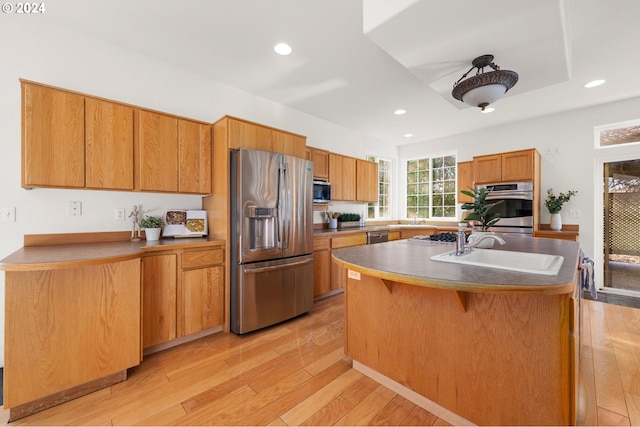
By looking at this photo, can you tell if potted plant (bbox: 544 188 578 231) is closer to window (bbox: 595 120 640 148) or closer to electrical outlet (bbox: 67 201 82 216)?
window (bbox: 595 120 640 148)

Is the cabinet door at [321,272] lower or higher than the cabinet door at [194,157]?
lower

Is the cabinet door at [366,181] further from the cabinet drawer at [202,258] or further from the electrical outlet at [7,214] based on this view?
the electrical outlet at [7,214]

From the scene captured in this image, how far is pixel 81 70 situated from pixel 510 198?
17.7 feet

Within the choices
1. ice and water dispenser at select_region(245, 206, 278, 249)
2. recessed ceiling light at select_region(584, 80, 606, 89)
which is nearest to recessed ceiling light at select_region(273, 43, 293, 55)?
ice and water dispenser at select_region(245, 206, 278, 249)

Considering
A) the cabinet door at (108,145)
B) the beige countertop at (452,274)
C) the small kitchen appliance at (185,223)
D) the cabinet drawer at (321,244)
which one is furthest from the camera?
the cabinet drawer at (321,244)

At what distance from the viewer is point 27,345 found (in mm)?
1521

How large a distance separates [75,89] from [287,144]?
6.28 feet

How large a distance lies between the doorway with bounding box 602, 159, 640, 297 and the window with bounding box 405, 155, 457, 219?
2.13 metres

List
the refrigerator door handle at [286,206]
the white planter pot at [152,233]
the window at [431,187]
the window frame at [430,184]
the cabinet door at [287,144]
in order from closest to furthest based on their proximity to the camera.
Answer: the white planter pot at [152,233]
the refrigerator door handle at [286,206]
the cabinet door at [287,144]
the window frame at [430,184]
the window at [431,187]

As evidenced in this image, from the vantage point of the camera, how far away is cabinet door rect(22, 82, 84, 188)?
72.0 inches

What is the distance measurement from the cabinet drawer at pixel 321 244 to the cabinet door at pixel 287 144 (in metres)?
1.11

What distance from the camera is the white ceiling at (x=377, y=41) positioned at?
1.57 metres

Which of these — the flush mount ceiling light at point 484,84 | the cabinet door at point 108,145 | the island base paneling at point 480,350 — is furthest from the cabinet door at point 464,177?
the cabinet door at point 108,145

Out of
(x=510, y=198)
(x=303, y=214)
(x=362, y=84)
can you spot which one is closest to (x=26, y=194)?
(x=303, y=214)
